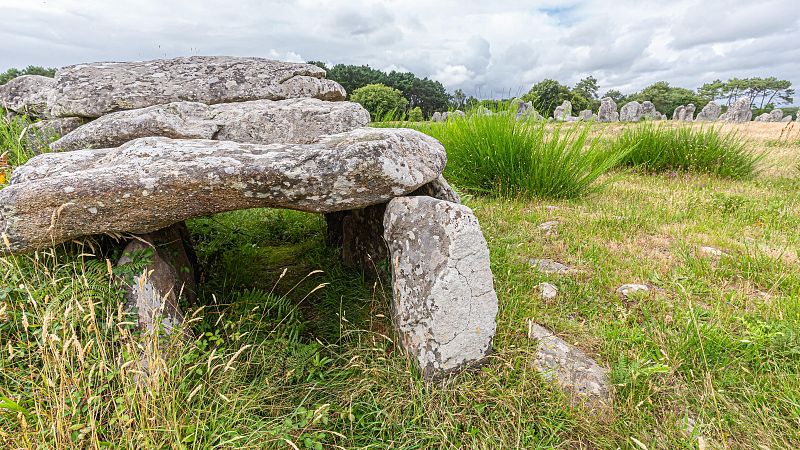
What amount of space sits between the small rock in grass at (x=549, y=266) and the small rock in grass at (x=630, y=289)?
483 millimetres

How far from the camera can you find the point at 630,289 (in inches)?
133

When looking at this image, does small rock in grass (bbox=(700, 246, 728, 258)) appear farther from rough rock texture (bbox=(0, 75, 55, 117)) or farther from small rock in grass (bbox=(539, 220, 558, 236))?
rough rock texture (bbox=(0, 75, 55, 117))

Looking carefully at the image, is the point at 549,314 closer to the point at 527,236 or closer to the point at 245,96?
the point at 527,236

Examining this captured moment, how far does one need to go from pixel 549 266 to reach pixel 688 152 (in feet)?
18.6

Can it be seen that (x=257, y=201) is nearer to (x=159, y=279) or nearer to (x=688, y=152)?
(x=159, y=279)

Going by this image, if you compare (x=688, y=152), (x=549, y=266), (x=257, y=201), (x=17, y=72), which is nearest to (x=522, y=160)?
(x=549, y=266)

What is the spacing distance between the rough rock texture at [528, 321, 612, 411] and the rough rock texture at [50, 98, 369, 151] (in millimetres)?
2024

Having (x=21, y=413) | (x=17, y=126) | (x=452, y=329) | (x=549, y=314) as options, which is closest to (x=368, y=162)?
(x=452, y=329)

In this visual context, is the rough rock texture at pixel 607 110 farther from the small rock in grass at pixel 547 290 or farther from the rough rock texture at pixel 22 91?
the rough rock texture at pixel 22 91

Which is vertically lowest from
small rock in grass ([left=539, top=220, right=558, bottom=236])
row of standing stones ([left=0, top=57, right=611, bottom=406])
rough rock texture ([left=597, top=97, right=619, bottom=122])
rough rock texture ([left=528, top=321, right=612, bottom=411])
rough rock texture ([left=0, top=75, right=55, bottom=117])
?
rough rock texture ([left=528, top=321, right=612, bottom=411])

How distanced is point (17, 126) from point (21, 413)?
4.70 meters

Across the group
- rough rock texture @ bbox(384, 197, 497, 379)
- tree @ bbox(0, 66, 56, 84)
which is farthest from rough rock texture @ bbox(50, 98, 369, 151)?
tree @ bbox(0, 66, 56, 84)

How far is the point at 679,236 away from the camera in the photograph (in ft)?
14.8

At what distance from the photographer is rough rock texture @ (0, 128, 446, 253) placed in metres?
2.31
